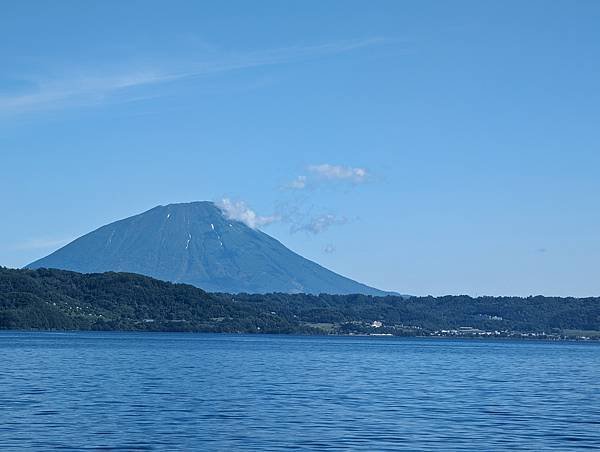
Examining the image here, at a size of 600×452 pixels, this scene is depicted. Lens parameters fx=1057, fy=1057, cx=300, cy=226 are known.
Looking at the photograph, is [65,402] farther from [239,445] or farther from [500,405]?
[500,405]

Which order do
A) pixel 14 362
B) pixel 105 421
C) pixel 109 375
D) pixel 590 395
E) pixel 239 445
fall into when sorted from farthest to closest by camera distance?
1. pixel 14 362
2. pixel 109 375
3. pixel 590 395
4. pixel 105 421
5. pixel 239 445

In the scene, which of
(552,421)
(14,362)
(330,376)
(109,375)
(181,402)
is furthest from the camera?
(14,362)

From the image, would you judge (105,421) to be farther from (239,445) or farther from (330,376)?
(330,376)

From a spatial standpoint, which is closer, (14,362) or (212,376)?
(212,376)

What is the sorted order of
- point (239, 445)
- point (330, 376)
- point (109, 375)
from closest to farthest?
point (239, 445), point (109, 375), point (330, 376)

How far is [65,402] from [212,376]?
2452 cm

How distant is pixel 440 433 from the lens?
43844 mm

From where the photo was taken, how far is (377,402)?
56.4 metres

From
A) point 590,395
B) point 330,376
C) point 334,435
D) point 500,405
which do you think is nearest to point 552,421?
point 500,405

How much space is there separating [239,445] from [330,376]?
40.0m

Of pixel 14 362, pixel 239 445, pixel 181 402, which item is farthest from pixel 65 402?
pixel 14 362

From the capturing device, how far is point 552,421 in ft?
162

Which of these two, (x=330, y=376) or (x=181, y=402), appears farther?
(x=330, y=376)

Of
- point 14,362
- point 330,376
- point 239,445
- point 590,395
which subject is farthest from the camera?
point 14,362
